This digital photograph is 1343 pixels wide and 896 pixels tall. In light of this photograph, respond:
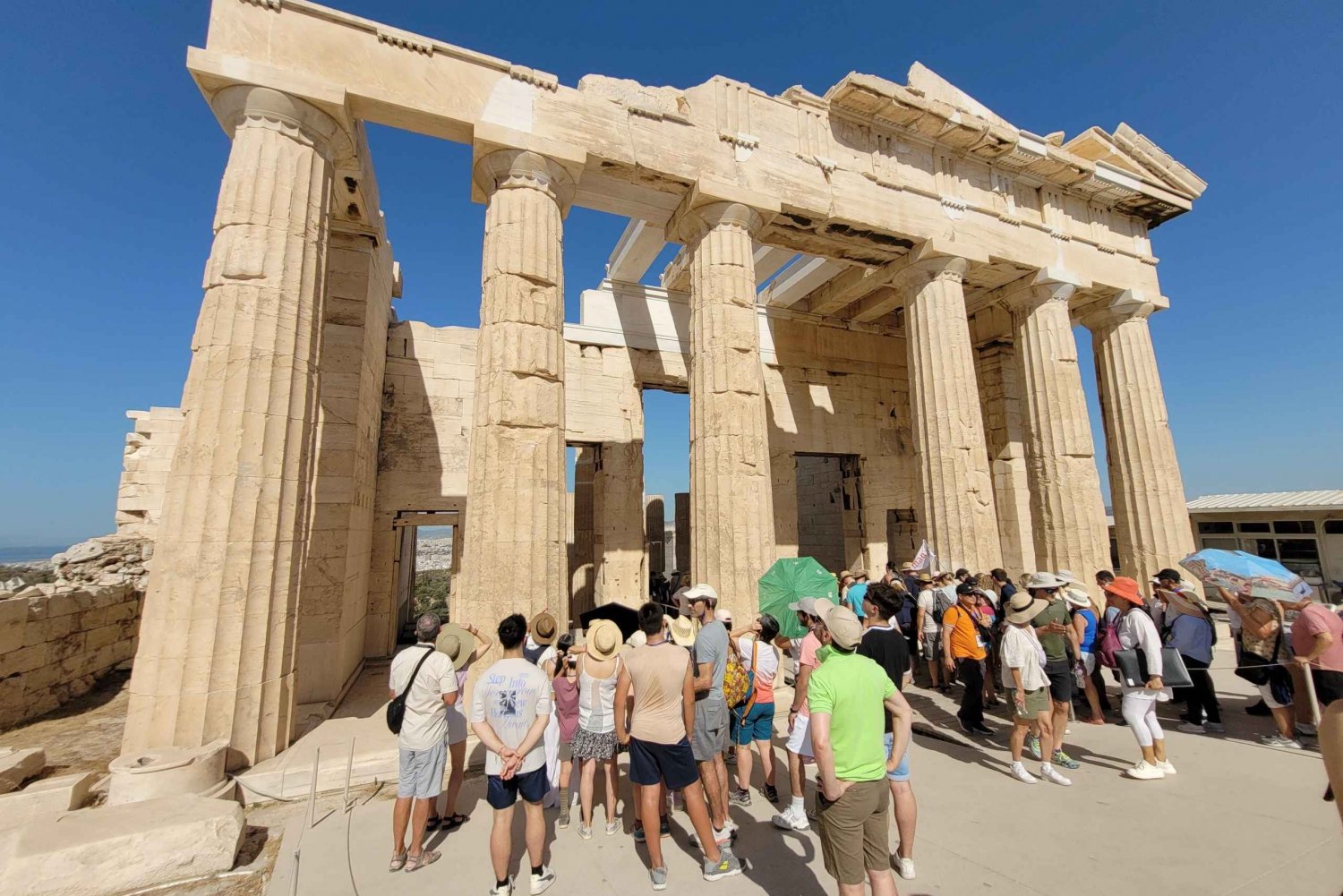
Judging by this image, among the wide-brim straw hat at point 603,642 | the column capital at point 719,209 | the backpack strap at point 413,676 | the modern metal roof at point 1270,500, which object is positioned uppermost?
the column capital at point 719,209

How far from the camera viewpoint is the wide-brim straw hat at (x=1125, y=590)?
18.7ft

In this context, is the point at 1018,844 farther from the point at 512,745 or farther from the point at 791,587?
the point at 512,745

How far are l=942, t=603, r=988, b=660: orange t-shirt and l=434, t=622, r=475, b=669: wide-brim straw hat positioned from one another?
5.20 meters

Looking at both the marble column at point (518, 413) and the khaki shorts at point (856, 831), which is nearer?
the khaki shorts at point (856, 831)

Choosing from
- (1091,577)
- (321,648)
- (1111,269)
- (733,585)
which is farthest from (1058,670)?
(1111,269)

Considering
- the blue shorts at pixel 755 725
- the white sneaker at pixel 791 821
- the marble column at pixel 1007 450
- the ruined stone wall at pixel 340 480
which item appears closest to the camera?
the white sneaker at pixel 791 821

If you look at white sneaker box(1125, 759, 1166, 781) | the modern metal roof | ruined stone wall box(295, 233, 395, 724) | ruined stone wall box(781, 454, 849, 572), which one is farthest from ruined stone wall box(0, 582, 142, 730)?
the modern metal roof

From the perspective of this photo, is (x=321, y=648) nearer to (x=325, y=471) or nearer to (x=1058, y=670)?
(x=325, y=471)

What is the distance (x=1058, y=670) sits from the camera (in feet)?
17.6

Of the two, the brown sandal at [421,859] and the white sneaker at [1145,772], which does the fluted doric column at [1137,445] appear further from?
the brown sandal at [421,859]

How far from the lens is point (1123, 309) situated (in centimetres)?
1392

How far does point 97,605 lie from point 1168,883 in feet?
42.6

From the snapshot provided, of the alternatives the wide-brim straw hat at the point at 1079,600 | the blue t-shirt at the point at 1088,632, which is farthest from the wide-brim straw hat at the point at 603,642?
the blue t-shirt at the point at 1088,632

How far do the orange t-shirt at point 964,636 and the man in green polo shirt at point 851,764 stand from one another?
384 cm
